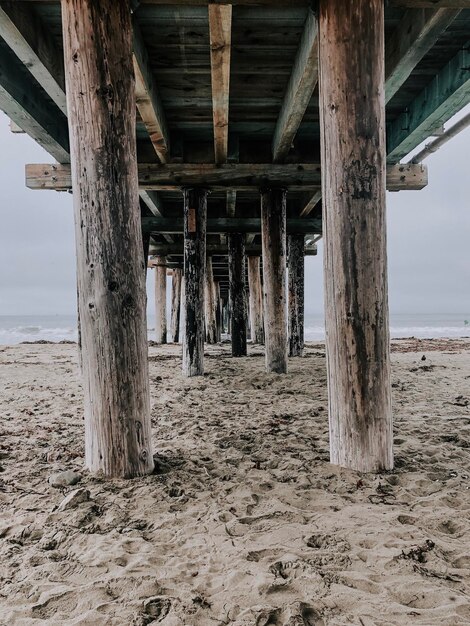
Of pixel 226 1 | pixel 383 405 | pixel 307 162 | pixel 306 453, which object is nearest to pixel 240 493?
pixel 306 453

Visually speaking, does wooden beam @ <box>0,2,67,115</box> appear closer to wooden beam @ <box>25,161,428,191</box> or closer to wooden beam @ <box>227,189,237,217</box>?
wooden beam @ <box>25,161,428,191</box>

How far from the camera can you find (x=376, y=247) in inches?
112

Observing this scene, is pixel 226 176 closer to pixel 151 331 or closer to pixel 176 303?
pixel 176 303

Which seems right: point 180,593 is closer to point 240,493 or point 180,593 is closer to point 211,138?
point 240,493

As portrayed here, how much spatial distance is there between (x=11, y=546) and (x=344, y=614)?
157 centimetres

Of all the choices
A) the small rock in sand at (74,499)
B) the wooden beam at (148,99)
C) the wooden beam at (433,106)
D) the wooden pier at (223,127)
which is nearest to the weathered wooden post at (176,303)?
the wooden pier at (223,127)

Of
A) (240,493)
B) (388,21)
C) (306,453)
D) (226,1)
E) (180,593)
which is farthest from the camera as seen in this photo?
(388,21)

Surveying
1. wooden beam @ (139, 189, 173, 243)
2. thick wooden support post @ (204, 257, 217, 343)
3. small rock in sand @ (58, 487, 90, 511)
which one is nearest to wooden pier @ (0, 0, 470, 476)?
small rock in sand @ (58, 487, 90, 511)

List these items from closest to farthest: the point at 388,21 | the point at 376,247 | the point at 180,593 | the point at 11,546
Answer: the point at 180,593 → the point at 11,546 → the point at 376,247 → the point at 388,21

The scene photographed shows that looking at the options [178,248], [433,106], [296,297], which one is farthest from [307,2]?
[178,248]

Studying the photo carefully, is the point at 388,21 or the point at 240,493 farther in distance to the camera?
the point at 388,21

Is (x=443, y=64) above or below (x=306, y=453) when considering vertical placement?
above

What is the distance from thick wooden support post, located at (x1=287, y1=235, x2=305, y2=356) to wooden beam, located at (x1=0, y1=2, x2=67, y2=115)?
24.3 ft

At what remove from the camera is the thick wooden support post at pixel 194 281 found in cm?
725
